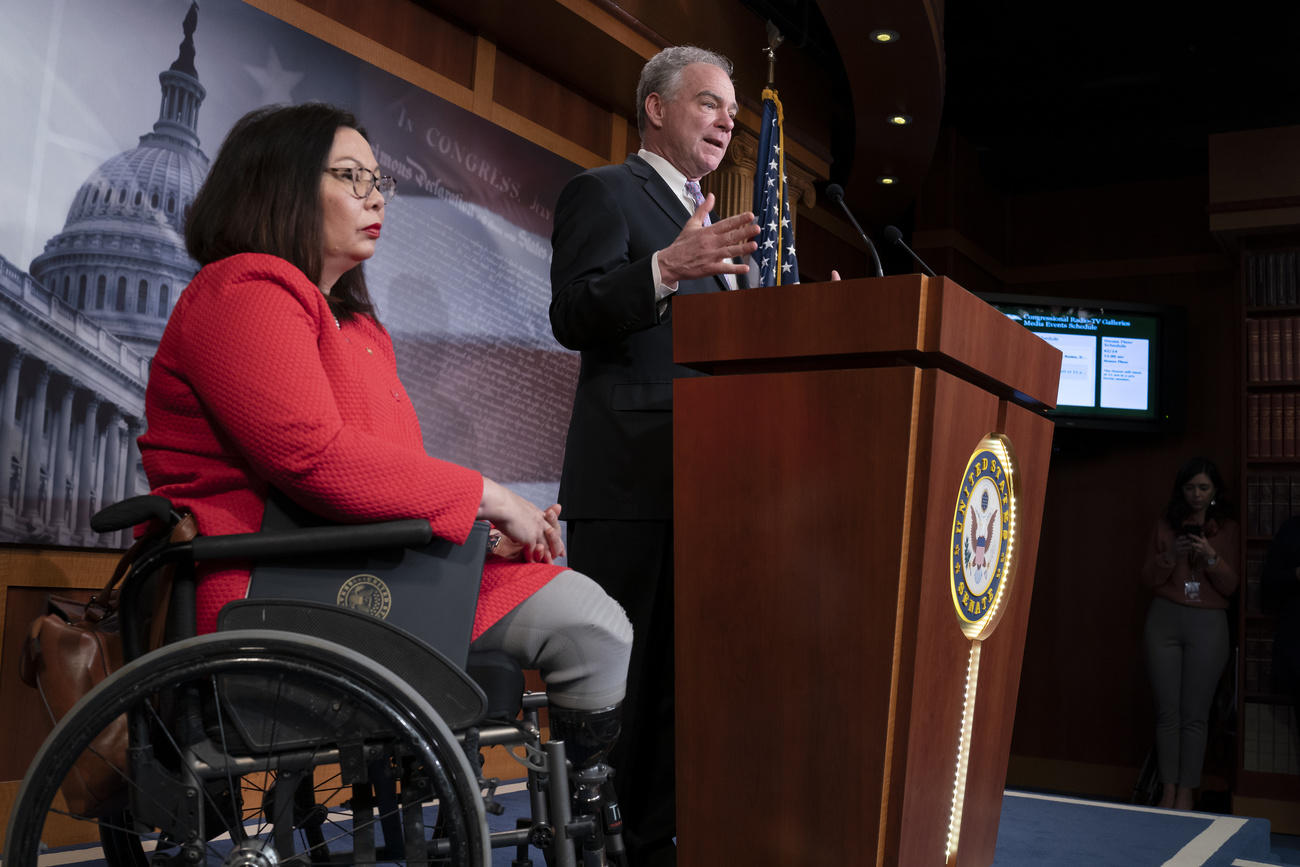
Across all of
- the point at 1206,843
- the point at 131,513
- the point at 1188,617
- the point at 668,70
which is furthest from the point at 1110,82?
the point at 131,513

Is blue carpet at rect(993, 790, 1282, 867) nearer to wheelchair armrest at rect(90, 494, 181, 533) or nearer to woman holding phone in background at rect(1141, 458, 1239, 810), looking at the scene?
wheelchair armrest at rect(90, 494, 181, 533)

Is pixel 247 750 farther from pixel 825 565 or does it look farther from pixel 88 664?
pixel 825 565

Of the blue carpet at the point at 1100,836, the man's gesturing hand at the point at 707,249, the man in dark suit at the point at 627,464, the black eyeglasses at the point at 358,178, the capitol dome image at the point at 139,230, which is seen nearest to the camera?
the black eyeglasses at the point at 358,178

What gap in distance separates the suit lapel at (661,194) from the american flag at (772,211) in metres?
0.26

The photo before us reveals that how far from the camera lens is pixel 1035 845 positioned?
100 inches

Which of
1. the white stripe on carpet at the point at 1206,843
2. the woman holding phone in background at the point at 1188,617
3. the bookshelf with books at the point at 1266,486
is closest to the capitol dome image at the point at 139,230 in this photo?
the white stripe on carpet at the point at 1206,843

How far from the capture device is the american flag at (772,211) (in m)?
2.22

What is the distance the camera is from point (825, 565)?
140 centimetres

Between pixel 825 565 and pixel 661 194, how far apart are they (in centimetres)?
76

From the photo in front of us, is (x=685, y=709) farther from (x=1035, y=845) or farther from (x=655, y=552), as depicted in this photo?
(x=1035, y=845)

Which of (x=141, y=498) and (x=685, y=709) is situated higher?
(x=141, y=498)

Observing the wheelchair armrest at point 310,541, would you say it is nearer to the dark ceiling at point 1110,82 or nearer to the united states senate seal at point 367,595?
the united states senate seal at point 367,595

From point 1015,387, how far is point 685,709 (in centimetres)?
66

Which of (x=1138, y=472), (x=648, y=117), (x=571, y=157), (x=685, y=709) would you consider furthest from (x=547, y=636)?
(x=1138, y=472)
